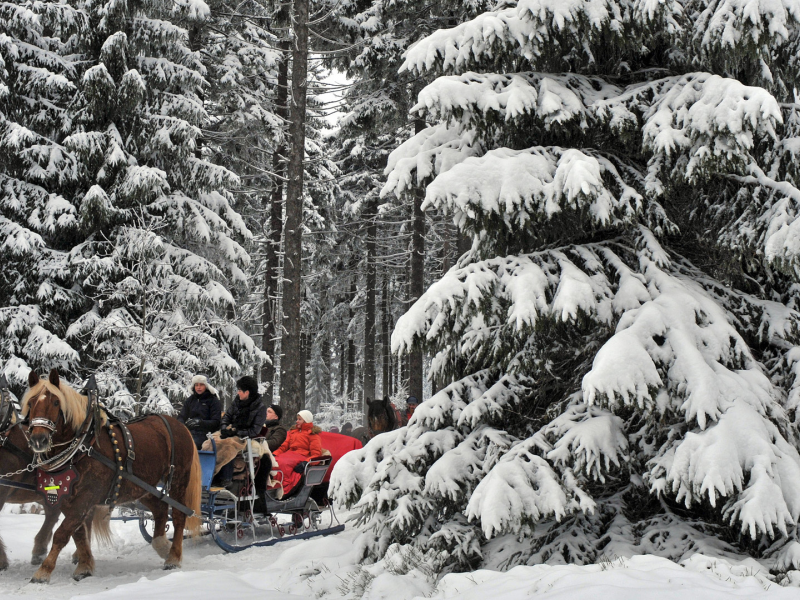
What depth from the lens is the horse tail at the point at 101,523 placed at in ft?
23.5

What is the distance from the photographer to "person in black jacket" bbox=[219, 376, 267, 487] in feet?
30.2

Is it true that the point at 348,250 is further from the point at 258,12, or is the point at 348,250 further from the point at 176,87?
the point at 176,87

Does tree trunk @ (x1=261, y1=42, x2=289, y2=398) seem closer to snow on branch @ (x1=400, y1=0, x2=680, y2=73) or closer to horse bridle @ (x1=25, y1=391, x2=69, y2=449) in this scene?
horse bridle @ (x1=25, y1=391, x2=69, y2=449)

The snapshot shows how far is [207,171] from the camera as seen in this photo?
15.6m

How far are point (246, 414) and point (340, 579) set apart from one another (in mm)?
4101

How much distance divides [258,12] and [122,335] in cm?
1287

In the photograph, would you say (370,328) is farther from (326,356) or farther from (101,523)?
(101,523)

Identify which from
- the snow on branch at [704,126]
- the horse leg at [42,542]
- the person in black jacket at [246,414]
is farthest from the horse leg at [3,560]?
the snow on branch at [704,126]

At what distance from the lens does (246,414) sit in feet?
31.2

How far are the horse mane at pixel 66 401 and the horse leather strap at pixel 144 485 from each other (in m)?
0.35

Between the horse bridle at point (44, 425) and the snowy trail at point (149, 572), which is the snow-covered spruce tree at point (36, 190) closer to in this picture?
the snowy trail at point (149, 572)

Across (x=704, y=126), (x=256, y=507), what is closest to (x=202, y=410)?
(x=256, y=507)

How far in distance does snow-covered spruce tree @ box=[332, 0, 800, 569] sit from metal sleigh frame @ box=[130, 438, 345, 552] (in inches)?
118

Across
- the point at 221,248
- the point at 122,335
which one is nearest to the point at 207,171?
the point at 221,248
